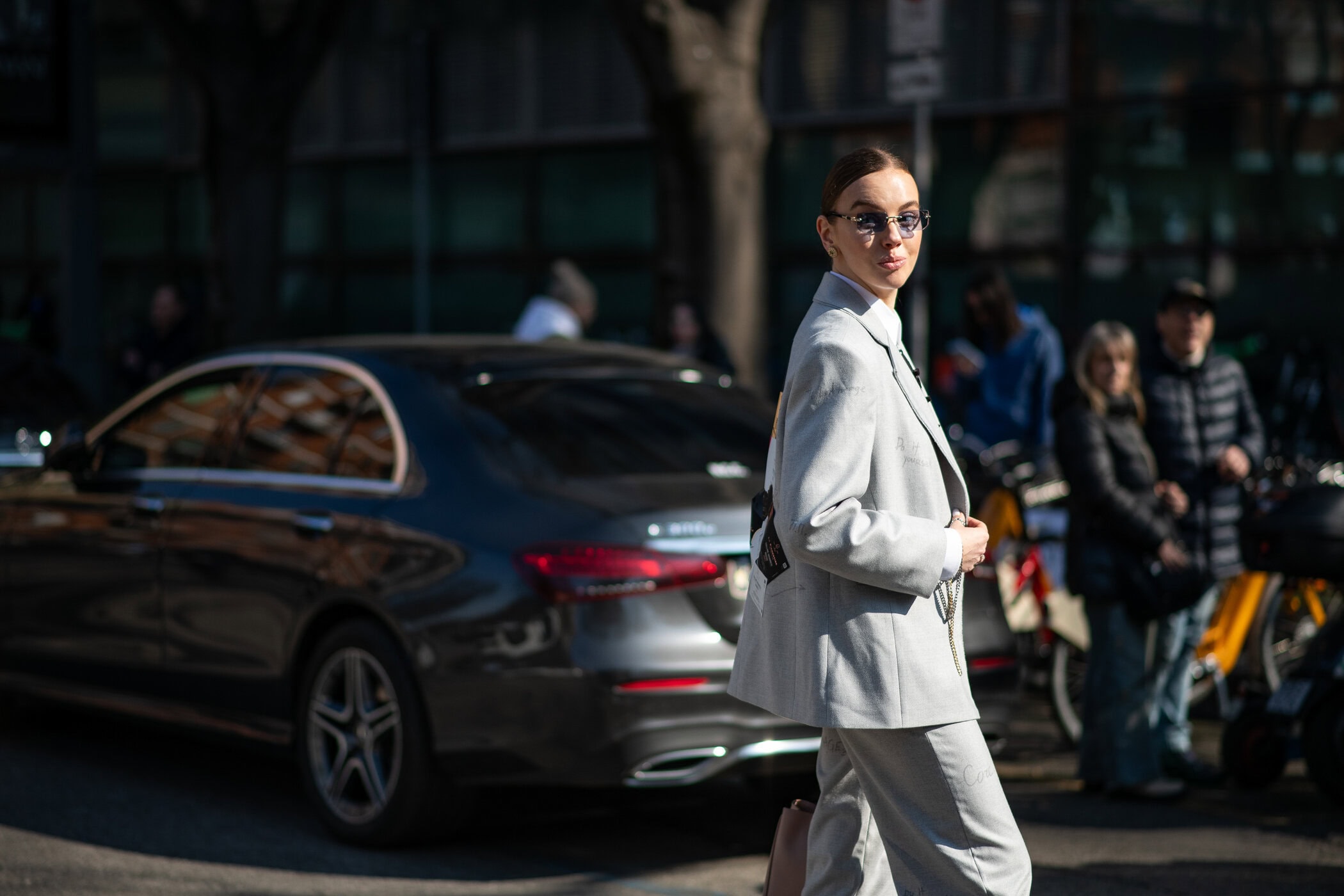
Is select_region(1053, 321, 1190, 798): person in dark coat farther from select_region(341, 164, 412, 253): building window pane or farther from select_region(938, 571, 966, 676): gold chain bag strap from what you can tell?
select_region(341, 164, 412, 253): building window pane

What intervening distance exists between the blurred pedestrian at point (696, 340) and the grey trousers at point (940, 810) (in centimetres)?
679

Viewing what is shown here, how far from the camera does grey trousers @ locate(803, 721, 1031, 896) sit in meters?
3.58

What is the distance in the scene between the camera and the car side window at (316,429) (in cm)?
627

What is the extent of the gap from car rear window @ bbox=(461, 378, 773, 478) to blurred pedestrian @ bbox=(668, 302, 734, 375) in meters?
3.82

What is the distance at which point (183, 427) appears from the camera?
279 inches

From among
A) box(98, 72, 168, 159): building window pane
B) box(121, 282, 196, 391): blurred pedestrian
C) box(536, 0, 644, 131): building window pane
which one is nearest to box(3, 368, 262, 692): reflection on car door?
box(121, 282, 196, 391): blurred pedestrian

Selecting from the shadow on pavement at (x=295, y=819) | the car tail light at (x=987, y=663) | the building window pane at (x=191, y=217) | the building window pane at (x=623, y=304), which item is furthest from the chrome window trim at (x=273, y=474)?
the building window pane at (x=191, y=217)

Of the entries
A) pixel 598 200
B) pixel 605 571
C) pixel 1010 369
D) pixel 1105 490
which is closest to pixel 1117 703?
pixel 1105 490

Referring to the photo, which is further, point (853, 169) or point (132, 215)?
point (132, 215)

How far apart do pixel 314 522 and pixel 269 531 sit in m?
0.23

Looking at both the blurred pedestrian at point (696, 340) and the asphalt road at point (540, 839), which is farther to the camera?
the blurred pedestrian at point (696, 340)

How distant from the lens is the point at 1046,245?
14516 mm

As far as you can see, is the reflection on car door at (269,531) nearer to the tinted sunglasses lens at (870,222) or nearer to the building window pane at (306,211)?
the tinted sunglasses lens at (870,222)

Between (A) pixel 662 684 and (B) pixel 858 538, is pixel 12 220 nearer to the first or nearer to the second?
(A) pixel 662 684
